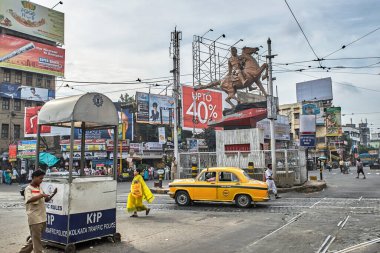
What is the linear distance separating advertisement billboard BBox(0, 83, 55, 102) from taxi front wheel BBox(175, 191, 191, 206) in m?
41.4

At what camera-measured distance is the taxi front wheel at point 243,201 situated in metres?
13.8

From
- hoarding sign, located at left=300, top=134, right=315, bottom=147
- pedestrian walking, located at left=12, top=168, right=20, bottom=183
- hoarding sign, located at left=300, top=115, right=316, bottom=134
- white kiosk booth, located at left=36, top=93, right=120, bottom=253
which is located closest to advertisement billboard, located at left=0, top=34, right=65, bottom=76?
pedestrian walking, located at left=12, top=168, right=20, bottom=183

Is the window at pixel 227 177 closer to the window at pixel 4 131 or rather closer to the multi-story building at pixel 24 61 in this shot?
the multi-story building at pixel 24 61

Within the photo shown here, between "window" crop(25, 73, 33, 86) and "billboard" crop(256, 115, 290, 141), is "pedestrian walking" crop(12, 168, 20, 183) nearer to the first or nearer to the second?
"window" crop(25, 73, 33, 86)

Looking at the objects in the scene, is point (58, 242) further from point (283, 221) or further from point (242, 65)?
point (242, 65)

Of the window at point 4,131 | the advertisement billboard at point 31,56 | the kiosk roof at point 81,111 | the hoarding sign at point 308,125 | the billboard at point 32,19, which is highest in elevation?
the billboard at point 32,19

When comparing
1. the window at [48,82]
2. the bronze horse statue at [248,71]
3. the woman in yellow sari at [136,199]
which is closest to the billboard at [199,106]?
the bronze horse statue at [248,71]

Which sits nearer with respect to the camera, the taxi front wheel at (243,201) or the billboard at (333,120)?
the taxi front wheel at (243,201)

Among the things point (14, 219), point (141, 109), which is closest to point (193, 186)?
point (14, 219)

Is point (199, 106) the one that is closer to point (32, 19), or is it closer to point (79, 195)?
point (32, 19)

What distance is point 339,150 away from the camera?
74.4 metres

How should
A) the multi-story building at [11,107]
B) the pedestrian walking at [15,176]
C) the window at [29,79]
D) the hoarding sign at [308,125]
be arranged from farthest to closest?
the window at [29,79]
the multi-story building at [11,107]
the pedestrian walking at [15,176]
the hoarding sign at [308,125]

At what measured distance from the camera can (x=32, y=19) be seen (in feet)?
174

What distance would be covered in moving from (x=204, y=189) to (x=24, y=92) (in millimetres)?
43149
